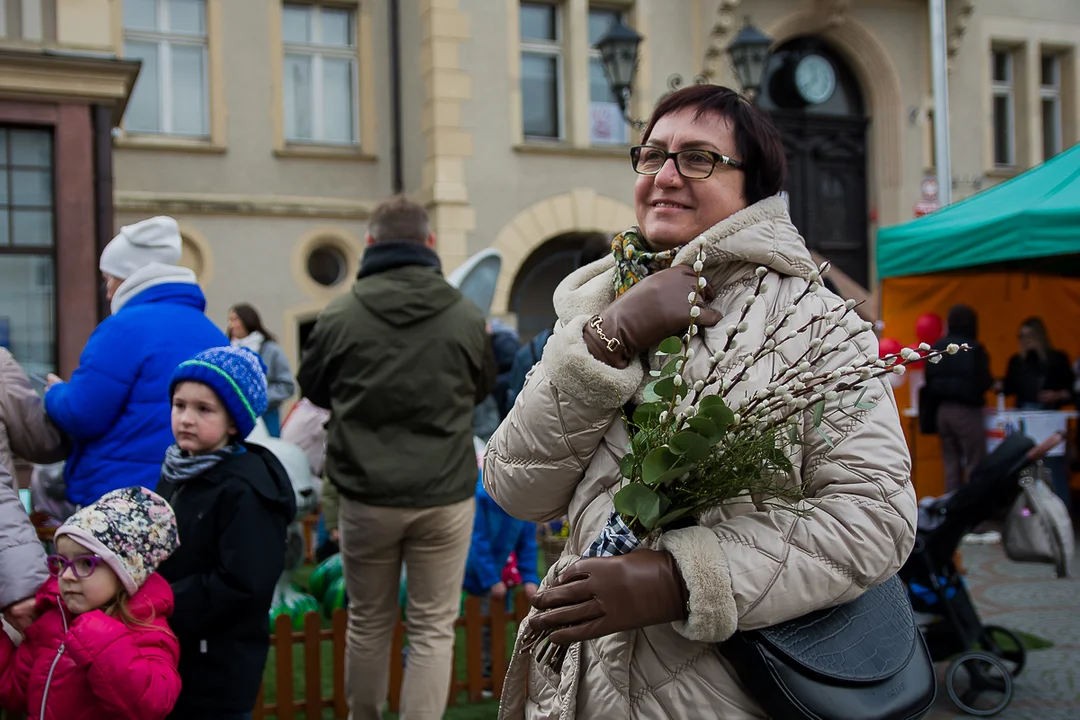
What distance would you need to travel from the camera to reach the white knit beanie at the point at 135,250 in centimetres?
371

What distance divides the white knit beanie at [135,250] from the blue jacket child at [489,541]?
2.01m

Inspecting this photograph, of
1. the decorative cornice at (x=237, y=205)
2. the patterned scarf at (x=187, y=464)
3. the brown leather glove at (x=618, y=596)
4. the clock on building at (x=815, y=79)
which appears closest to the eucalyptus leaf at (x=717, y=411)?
the brown leather glove at (x=618, y=596)

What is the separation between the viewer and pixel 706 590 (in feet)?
5.42

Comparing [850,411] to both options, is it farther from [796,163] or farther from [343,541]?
[796,163]

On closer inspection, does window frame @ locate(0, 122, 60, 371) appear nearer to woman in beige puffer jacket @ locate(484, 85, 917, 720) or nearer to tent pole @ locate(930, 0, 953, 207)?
woman in beige puffer jacket @ locate(484, 85, 917, 720)

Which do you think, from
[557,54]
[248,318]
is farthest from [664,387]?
[557,54]

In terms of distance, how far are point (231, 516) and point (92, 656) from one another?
0.55 m

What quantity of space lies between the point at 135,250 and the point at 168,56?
34.5ft

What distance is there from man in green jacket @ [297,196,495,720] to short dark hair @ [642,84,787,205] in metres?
2.21

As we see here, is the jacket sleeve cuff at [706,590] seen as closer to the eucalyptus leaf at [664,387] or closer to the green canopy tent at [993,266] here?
the eucalyptus leaf at [664,387]

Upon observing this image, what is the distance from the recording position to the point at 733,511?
1.78 meters

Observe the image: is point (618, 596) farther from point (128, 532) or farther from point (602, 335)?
point (128, 532)

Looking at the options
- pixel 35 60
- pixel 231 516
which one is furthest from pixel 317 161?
pixel 231 516

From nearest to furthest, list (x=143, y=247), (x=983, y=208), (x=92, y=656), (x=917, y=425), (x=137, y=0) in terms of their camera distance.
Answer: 1. (x=92, y=656)
2. (x=143, y=247)
3. (x=983, y=208)
4. (x=917, y=425)
5. (x=137, y=0)
